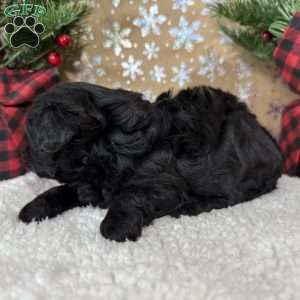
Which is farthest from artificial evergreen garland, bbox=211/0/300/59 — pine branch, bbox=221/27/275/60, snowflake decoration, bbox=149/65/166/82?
snowflake decoration, bbox=149/65/166/82

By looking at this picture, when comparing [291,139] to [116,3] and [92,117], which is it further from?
[116,3]

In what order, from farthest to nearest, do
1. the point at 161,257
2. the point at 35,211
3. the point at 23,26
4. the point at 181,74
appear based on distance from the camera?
the point at 181,74, the point at 23,26, the point at 35,211, the point at 161,257

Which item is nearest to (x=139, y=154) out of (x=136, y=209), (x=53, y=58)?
(x=136, y=209)

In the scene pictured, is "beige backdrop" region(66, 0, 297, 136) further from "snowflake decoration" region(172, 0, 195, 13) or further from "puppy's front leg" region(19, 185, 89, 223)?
"puppy's front leg" region(19, 185, 89, 223)

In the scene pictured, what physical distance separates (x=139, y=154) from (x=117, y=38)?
1.08m

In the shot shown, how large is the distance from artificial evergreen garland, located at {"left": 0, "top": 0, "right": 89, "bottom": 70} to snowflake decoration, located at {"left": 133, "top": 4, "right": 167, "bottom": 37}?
1.02 feet

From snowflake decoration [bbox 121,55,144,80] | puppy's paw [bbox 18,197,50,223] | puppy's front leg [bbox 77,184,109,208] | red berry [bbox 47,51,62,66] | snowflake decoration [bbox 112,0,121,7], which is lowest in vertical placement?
puppy's paw [bbox 18,197,50,223]

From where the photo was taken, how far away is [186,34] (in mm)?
2045

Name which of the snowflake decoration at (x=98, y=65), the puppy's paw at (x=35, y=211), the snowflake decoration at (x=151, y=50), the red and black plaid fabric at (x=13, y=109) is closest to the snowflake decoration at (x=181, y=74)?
the snowflake decoration at (x=151, y=50)

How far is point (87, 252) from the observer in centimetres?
101

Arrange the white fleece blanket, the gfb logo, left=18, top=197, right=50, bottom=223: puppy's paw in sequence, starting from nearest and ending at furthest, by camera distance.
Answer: the white fleece blanket
left=18, top=197, right=50, bottom=223: puppy's paw
the gfb logo

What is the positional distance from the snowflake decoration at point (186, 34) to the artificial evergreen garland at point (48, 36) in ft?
1.52

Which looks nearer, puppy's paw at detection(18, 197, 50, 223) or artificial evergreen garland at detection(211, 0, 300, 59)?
puppy's paw at detection(18, 197, 50, 223)

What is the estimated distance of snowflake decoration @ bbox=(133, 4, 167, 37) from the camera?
6.66ft
